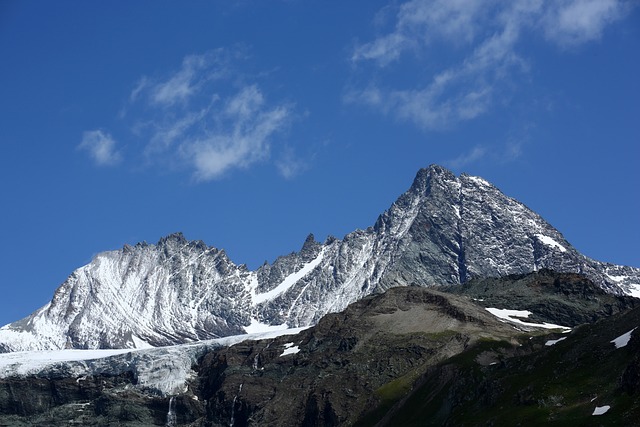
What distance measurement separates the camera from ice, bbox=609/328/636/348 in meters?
168

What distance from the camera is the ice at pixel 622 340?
168m

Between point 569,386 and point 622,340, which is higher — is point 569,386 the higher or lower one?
the lower one

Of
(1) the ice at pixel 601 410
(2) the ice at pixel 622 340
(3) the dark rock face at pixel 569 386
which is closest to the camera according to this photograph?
(1) the ice at pixel 601 410

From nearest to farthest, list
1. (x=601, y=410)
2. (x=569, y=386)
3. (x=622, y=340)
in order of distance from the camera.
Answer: (x=601, y=410)
(x=569, y=386)
(x=622, y=340)

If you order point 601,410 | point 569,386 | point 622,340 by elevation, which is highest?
point 622,340

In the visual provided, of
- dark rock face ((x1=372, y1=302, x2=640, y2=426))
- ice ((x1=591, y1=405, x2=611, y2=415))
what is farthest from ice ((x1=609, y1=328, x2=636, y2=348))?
ice ((x1=591, y1=405, x2=611, y2=415))

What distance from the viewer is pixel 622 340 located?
561 ft

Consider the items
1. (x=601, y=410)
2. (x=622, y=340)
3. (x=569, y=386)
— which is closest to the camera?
(x=601, y=410)

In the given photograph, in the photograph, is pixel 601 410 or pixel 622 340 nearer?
pixel 601 410

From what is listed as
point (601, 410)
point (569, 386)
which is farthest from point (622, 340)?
point (601, 410)

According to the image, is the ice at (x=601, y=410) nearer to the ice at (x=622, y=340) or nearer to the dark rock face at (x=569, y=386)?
the dark rock face at (x=569, y=386)

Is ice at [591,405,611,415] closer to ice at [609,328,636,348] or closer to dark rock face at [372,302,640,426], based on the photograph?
dark rock face at [372,302,640,426]

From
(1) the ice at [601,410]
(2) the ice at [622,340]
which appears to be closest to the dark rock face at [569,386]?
(1) the ice at [601,410]

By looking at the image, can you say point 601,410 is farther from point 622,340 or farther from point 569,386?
point 622,340
